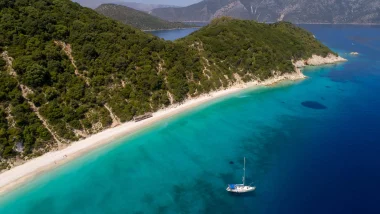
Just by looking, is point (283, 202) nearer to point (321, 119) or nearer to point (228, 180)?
point (228, 180)

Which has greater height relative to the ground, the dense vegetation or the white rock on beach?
the dense vegetation

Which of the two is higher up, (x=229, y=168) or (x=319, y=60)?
(x=319, y=60)

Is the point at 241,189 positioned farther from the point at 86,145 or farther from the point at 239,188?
the point at 86,145

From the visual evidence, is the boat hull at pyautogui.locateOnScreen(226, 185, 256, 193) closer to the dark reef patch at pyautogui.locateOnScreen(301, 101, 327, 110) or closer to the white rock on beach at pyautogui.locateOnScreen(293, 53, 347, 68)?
the dark reef patch at pyautogui.locateOnScreen(301, 101, 327, 110)

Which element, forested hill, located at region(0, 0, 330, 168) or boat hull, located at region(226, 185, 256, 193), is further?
forested hill, located at region(0, 0, 330, 168)

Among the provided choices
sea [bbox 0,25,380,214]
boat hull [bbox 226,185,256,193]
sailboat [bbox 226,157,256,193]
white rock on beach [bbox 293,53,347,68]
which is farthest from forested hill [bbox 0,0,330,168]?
white rock on beach [bbox 293,53,347,68]

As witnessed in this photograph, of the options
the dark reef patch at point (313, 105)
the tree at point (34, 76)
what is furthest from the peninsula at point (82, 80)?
the dark reef patch at point (313, 105)

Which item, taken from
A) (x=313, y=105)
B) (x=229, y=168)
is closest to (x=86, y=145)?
(x=229, y=168)

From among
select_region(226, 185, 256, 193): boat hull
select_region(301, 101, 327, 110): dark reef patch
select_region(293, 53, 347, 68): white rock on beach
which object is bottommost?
select_region(301, 101, 327, 110): dark reef patch
